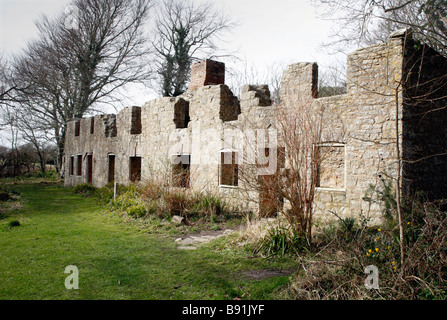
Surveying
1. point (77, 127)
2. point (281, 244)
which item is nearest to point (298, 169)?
point (281, 244)

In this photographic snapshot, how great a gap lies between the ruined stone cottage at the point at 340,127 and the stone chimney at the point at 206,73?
0.12 ft

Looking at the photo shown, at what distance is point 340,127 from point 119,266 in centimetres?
554

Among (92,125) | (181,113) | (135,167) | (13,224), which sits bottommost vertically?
(13,224)

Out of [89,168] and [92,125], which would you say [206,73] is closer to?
[92,125]

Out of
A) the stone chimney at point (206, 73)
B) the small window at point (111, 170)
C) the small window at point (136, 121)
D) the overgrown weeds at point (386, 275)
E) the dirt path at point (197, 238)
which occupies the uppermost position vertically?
the stone chimney at point (206, 73)

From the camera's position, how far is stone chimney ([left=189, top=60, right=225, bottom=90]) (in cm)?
1177

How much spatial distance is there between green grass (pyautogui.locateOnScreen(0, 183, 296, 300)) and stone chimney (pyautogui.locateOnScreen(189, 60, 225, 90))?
5820 mm

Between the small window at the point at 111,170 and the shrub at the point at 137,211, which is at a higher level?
the small window at the point at 111,170

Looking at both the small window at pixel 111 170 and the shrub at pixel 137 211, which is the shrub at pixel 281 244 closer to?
the shrub at pixel 137 211

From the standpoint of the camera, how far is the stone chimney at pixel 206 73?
38.6 feet

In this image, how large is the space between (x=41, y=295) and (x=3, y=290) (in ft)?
1.94

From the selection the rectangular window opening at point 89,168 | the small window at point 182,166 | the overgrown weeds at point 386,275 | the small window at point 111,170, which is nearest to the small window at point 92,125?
the rectangular window opening at point 89,168

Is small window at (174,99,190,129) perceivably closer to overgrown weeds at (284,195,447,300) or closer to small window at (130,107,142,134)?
small window at (130,107,142,134)

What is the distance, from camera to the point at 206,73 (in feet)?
38.5
